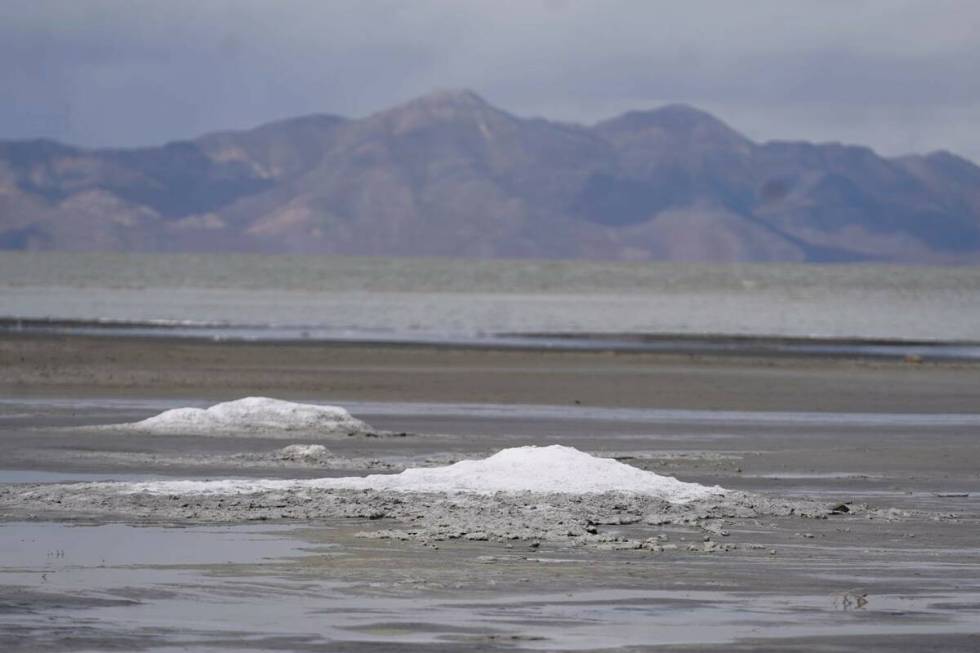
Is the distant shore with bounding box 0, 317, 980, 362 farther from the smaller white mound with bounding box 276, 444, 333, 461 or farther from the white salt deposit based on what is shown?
the white salt deposit

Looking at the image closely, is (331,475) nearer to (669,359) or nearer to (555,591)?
(555,591)

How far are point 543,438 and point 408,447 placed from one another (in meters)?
2.53

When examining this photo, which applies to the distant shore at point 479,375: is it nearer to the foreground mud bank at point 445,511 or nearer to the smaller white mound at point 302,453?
the smaller white mound at point 302,453

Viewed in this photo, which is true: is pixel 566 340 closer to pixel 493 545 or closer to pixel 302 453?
pixel 302 453

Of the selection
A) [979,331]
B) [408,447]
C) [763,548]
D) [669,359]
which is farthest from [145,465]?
[979,331]

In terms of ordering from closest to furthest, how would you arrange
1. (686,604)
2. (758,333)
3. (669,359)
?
(686,604)
(669,359)
(758,333)

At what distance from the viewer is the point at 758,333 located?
63.2 m

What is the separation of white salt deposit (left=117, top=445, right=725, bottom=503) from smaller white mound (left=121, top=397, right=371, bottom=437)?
20.3ft

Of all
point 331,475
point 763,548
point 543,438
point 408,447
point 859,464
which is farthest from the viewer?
point 543,438

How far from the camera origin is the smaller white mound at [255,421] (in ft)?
72.1

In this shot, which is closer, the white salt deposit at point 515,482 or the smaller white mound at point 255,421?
the white salt deposit at point 515,482

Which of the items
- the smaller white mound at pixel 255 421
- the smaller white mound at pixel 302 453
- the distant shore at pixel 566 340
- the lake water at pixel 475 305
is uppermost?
the lake water at pixel 475 305

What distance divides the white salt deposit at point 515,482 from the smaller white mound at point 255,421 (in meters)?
6.18

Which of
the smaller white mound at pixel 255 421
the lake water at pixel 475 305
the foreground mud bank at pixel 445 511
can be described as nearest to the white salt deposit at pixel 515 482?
the foreground mud bank at pixel 445 511
